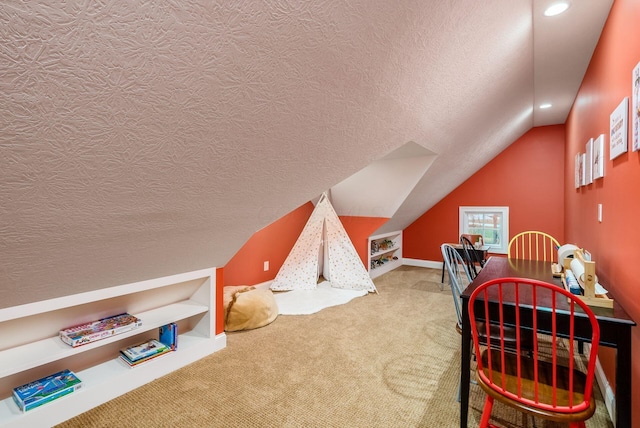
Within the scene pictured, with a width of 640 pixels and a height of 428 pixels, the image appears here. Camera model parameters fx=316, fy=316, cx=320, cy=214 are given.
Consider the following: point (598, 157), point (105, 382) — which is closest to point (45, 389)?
point (105, 382)

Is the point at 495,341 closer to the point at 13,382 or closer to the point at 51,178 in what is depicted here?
the point at 51,178

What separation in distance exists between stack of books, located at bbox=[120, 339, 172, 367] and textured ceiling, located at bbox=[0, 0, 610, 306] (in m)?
0.50

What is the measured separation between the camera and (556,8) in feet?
6.33

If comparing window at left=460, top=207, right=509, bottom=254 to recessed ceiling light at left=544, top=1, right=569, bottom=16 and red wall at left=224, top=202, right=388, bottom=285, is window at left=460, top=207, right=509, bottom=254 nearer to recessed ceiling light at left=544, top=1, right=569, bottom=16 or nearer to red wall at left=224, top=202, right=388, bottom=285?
red wall at left=224, top=202, right=388, bottom=285

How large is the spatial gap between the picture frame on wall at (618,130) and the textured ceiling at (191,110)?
788 millimetres

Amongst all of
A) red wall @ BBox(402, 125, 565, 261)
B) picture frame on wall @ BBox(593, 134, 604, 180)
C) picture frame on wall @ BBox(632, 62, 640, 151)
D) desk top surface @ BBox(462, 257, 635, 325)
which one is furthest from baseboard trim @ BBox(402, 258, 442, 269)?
picture frame on wall @ BBox(632, 62, 640, 151)

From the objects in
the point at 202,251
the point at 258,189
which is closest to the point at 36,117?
the point at 258,189

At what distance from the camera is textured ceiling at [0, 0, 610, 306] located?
2.59 ft

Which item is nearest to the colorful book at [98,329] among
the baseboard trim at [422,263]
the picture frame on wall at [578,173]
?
the picture frame on wall at [578,173]

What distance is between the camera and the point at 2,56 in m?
0.69

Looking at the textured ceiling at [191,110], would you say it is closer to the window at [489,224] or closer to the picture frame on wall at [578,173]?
the picture frame on wall at [578,173]

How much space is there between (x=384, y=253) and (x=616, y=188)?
3441 millimetres

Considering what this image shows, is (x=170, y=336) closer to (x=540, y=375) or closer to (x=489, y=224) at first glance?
(x=540, y=375)

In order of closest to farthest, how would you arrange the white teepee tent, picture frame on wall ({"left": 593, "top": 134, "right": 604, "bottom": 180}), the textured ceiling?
the textured ceiling, picture frame on wall ({"left": 593, "top": 134, "right": 604, "bottom": 180}), the white teepee tent
